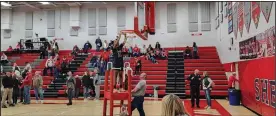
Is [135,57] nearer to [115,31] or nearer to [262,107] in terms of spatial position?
[115,31]

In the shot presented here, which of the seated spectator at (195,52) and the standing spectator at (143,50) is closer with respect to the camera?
the seated spectator at (195,52)

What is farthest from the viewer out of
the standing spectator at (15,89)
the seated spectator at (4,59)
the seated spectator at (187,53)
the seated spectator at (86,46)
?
the seated spectator at (86,46)

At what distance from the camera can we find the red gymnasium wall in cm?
843

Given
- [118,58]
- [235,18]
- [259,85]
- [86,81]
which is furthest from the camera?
[86,81]

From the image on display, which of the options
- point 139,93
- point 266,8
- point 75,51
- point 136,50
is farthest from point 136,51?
point 139,93

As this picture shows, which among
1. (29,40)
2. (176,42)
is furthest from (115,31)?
(29,40)

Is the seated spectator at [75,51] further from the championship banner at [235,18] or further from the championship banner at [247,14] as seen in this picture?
the championship banner at [247,14]

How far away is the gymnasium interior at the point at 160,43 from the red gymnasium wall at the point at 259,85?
0.03 meters

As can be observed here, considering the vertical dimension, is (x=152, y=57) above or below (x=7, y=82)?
above

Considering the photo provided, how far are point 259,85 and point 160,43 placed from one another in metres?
13.7

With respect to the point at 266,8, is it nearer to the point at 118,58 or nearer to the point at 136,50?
the point at 118,58

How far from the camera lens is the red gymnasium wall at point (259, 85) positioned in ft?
27.7

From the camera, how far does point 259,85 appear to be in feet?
32.1

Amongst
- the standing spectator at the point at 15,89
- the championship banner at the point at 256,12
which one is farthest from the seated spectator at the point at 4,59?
the championship banner at the point at 256,12
